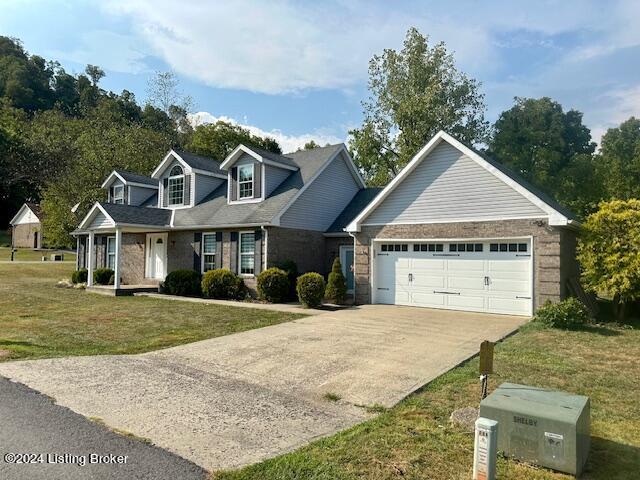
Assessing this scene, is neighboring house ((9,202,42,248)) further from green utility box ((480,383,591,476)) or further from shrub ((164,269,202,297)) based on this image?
green utility box ((480,383,591,476))

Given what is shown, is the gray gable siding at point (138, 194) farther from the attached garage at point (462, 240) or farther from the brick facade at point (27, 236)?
the brick facade at point (27, 236)

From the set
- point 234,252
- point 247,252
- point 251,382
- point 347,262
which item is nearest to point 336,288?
point 347,262

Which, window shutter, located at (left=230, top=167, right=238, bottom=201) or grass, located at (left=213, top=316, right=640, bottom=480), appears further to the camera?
window shutter, located at (left=230, top=167, right=238, bottom=201)

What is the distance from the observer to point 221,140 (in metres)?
44.0

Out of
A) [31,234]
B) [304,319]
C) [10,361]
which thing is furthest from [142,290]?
[31,234]

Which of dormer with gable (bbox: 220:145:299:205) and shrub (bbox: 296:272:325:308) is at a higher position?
dormer with gable (bbox: 220:145:299:205)

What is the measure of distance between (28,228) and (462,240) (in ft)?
188

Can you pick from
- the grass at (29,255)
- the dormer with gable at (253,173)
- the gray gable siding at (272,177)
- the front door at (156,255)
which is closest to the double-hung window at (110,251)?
the front door at (156,255)

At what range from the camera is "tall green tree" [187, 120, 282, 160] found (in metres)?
43.7

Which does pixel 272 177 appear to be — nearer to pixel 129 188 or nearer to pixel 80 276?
pixel 129 188

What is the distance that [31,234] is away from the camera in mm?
54594

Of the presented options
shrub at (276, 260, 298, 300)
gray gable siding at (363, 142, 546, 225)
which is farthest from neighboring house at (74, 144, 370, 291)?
gray gable siding at (363, 142, 546, 225)

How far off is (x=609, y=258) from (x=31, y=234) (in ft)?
199

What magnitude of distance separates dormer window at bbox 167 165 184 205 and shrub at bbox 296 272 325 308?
35.3ft
